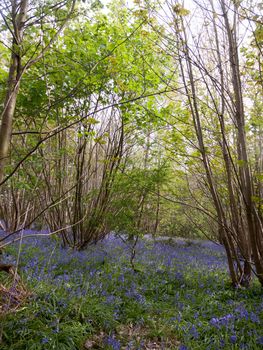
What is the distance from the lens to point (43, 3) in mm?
Result: 2244

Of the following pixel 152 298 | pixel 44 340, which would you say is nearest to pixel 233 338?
pixel 152 298

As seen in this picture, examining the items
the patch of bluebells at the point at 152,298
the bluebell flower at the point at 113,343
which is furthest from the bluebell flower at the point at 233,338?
the bluebell flower at the point at 113,343

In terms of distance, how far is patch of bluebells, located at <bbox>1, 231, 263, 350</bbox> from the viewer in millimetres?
3227

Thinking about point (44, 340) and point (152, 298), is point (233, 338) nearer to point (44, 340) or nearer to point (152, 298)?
point (152, 298)

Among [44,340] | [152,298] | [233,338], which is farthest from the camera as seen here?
[152,298]

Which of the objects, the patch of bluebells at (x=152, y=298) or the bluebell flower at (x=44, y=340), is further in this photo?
the patch of bluebells at (x=152, y=298)

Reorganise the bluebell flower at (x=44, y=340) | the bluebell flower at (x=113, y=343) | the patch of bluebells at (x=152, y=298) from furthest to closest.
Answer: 1. the patch of bluebells at (x=152, y=298)
2. the bluebell flower at (x=113, y=343)
3. the bluebell flower at (x=44, y=340)

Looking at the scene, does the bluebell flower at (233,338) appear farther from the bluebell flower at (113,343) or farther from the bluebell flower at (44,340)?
the bluebell flower at (44,340)

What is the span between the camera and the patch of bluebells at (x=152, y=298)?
10.6ft

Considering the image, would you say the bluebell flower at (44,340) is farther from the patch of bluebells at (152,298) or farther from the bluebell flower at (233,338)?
the bluebell flower at (233,338)

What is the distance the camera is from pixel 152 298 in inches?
173

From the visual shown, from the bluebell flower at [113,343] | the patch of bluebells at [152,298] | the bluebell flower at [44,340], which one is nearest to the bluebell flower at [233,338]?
the patch of bluebells at [152,298]

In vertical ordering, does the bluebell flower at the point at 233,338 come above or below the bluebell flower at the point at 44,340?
below

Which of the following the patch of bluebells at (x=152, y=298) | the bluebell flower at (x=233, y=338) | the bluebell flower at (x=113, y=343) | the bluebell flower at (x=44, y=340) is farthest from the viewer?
the patch of bluebells at (x=152, y=298)
